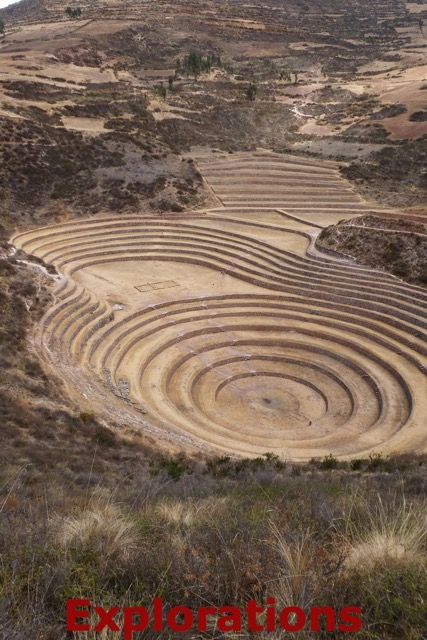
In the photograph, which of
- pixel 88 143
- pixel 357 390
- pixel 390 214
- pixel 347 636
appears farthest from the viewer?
pixel 88 143

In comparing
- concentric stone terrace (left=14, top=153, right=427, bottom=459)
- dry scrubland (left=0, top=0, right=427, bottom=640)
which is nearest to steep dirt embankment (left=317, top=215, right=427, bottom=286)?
dry scrubland (left=0, top=0, right=427, bottom=640)

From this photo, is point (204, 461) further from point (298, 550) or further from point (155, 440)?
point (298, 550)

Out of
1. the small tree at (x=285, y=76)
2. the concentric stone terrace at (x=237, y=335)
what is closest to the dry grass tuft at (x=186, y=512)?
the concentric stone terrace at (x=237, y=335)

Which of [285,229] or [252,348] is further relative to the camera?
[285,229]

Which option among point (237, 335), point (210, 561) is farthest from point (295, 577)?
point (237, 335)

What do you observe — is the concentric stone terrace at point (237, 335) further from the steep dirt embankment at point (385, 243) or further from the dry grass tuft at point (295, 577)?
the dry grass tuft at point (295, 577)

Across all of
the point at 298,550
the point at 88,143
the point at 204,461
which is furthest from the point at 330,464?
the point at 88,143

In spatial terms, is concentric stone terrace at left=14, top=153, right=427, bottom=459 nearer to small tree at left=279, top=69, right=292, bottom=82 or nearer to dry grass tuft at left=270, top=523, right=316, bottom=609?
dry grass tuft at left=270, top=523, right=316, bottom=609
